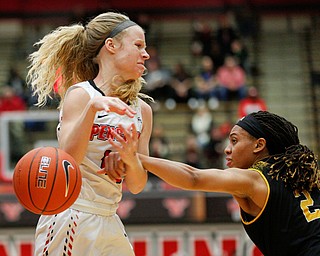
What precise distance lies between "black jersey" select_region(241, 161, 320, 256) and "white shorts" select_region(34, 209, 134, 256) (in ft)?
3.03

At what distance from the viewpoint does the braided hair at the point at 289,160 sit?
13.3 feet

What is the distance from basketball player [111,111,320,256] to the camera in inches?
153

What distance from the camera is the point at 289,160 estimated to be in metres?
4.07

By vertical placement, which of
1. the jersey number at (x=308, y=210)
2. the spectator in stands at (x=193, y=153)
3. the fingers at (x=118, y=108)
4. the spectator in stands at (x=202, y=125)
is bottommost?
the spectator in stands at (x=193, y=153)

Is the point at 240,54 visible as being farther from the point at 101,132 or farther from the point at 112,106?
the point at 112,106

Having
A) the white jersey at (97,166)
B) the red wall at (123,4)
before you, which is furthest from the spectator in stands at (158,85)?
the white jersey at (97,166)

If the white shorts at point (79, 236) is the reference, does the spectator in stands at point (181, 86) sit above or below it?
above

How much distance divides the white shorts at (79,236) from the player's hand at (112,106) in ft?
2.56

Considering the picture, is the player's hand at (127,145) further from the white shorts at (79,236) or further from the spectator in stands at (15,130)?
the spectator in stands at (15,130)

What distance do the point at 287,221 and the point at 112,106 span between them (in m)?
1.17

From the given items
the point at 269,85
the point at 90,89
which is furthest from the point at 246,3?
the point at 90,89

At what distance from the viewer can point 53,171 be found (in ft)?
13.1

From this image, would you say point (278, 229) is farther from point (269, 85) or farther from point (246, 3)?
point (246, 3)

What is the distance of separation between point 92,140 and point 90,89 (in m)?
0.33
